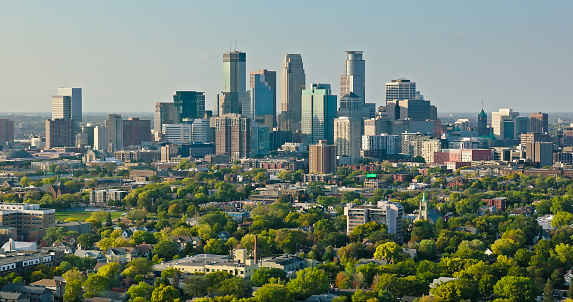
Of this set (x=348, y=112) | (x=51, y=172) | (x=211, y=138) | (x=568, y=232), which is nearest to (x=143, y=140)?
(x=211, y=138)

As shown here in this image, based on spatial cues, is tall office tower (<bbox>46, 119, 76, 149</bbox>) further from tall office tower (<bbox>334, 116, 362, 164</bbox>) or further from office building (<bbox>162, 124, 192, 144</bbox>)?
tall office tower (<bbox>334, 116, 362, 164</bbox>)

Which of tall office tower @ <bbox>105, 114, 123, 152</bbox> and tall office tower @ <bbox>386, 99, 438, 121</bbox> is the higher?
tall office tower @ <bbox>386, 99, 438, 121</bbox>

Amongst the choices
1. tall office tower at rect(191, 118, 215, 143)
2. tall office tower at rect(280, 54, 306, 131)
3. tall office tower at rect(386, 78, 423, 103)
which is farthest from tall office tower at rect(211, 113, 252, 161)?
tall office tower at rect(386, 78, 423, 103)

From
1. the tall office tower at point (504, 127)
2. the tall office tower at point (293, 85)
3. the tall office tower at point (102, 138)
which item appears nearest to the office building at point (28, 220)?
the tall office tower at point (102, 138)

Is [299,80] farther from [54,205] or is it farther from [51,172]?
[54,205]


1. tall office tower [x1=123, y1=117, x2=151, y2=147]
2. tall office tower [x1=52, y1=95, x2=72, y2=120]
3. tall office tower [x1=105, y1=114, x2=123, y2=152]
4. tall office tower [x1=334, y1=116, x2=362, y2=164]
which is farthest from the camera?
tall office tower [x1=52, y1=95, x2=72, y2=120]

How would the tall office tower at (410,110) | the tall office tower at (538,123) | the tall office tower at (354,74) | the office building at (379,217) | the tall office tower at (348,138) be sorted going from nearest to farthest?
1. the office building at (379,217)
2. the tall office tower at (348,138)
3. the tall office tower at (410,110)
4. the tall office tower at (538,123)
5. the tall office tower at (354,74)

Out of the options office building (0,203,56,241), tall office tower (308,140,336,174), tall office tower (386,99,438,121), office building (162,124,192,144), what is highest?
tall office tower (386,99,438,121)

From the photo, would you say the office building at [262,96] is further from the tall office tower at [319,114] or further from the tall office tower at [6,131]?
the tall office tower at [6,131]
